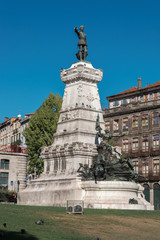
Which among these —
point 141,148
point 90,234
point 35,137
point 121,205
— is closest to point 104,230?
point 90,234

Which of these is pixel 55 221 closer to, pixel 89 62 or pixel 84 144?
pixel 84 144

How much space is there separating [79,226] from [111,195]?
570 inches

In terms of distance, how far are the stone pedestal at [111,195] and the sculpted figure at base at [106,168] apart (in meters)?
0.97

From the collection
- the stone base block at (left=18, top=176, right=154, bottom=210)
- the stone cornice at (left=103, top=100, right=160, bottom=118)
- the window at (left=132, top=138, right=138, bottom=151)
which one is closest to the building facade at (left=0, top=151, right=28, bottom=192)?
the window at (left=132, top=138, right=138, bottom=151)

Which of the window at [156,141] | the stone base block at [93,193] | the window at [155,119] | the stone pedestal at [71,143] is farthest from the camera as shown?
the window at [155,119]

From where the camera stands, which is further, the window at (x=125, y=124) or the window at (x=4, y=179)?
the window at (x=125, y=124)

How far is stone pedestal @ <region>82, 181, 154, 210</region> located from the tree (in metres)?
26.3

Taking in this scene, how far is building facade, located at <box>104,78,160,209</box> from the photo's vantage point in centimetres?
6906

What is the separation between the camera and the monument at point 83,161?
37438 mm

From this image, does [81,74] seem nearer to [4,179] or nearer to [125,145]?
[4,179]

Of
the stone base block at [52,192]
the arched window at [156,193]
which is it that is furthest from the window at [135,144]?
the stone base block at [52,192]

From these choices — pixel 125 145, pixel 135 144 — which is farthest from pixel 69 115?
pixel 125 145

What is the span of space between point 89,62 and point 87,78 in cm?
271

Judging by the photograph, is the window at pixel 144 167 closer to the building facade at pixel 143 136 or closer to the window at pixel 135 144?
the building facade at pixel 143 136
